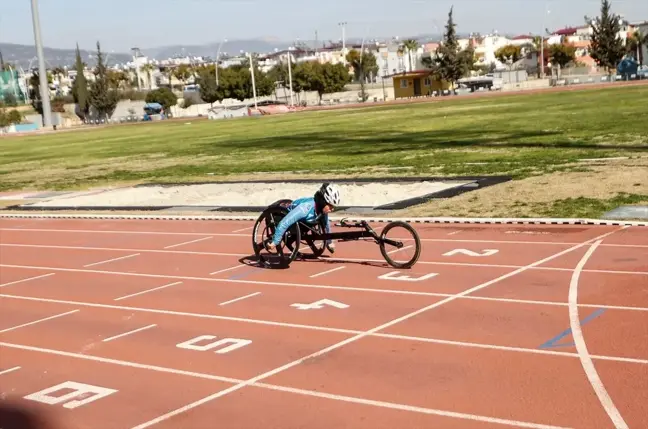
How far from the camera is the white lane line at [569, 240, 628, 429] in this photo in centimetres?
712

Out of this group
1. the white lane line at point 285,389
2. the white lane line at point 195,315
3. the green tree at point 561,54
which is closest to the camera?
the white lane line at point 285,389

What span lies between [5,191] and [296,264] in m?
22.8

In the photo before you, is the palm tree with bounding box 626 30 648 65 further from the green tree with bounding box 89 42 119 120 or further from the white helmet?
the white helmet

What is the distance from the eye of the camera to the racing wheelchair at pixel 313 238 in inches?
526

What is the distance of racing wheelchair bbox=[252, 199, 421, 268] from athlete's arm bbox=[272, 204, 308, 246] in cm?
10

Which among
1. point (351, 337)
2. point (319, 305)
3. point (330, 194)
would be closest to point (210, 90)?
point (330, 194)

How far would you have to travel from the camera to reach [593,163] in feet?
77.8

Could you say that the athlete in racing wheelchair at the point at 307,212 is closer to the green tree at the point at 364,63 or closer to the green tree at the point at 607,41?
the green tree at the point at 607,41

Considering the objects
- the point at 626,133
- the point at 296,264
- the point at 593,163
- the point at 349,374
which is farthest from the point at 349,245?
the point at 626,133

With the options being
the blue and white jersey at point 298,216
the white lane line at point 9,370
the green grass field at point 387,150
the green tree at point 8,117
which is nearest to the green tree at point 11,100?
the green tree at point 8,117

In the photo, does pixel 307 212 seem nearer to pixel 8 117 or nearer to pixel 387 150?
pixel 387 150

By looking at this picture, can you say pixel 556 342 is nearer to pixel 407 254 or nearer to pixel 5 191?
pixel 407 254

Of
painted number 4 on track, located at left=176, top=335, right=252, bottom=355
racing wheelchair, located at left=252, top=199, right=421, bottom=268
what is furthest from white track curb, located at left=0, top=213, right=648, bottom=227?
painted number 4 on track, located at left=176, top=335, right=252, bottom=355

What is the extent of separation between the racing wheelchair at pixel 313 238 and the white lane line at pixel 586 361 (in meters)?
2.55
